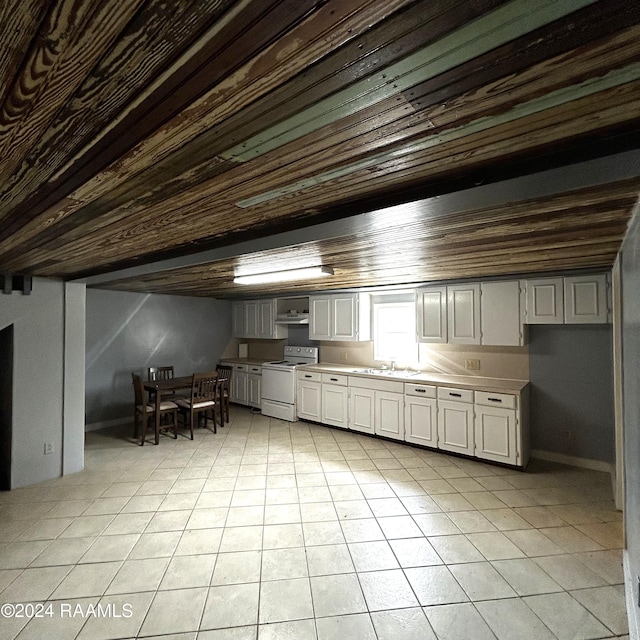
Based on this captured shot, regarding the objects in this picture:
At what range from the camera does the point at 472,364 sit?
4.39m

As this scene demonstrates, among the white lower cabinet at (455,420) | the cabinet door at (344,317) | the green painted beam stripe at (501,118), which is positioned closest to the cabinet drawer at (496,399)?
the white lower cabinet at (455,420)

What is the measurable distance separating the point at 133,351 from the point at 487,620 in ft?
18.3

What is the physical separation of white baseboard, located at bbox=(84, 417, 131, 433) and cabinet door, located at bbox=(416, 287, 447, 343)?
478cm

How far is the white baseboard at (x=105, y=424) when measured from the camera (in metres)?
5.10

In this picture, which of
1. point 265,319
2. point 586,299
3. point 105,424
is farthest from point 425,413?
point 105,424

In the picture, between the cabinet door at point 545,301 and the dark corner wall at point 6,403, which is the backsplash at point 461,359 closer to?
the cabinet door at point 545,301

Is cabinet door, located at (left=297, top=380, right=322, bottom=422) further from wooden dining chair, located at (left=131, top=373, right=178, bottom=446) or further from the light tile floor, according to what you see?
wooden dining chair, located at (left=131, top=373, right=178, bottom=446)

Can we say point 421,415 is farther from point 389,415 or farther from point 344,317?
point 344,317

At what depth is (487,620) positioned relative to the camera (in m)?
1.83

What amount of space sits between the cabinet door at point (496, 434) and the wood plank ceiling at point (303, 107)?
241cm

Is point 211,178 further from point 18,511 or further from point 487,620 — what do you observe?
point 18,511

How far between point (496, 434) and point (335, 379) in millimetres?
2214

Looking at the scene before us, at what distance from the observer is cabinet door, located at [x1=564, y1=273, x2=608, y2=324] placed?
3305 mm

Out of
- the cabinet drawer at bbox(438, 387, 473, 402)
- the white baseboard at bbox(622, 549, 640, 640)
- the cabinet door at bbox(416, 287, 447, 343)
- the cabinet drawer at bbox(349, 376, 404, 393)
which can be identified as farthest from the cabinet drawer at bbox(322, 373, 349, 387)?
the white baseboard at bbox(622, 549, 640, 640)
